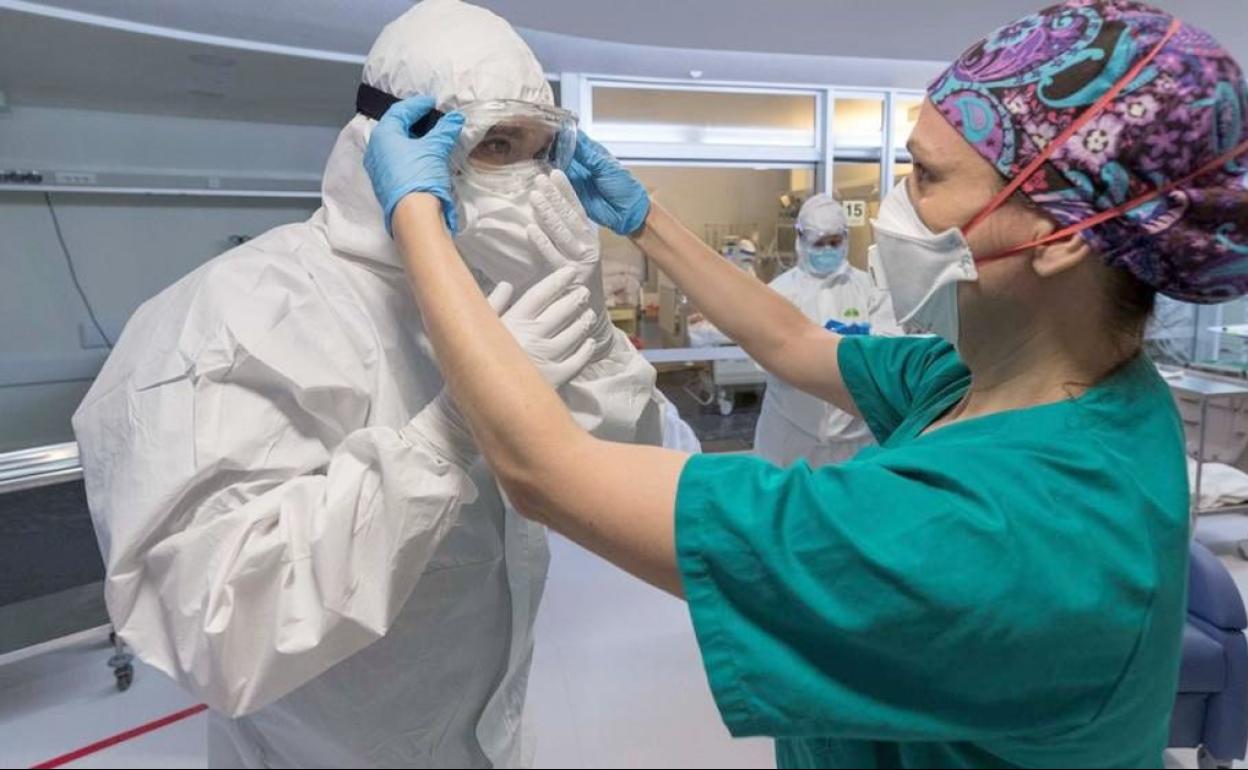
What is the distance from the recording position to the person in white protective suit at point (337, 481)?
29.1 inches

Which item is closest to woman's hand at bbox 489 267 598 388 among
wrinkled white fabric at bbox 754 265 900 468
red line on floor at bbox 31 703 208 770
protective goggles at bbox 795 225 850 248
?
red line on floor at bbox 31 703 208 770

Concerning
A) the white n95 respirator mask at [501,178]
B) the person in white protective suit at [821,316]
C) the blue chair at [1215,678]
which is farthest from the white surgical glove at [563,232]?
the person in white protective suit at [821,316]

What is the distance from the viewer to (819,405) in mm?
2822

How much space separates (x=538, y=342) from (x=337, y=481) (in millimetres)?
257

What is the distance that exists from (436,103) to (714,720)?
1.44 m

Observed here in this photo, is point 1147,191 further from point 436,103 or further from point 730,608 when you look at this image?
point 436,103

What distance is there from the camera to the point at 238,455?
77 cm

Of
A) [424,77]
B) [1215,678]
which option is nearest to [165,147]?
[424,77]

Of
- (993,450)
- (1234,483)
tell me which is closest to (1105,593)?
(993,450)

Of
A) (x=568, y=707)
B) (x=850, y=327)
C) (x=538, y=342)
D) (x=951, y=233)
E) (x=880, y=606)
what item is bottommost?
(x=568, y=707)

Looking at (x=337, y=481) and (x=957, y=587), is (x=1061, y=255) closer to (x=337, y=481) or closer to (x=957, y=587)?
(x=957, y=587)

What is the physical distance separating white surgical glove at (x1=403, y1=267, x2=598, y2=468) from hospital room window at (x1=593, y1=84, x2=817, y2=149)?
308 cm

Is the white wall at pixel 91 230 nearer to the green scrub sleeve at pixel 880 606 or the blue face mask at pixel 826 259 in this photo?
the blue face mask at pixel 826 259

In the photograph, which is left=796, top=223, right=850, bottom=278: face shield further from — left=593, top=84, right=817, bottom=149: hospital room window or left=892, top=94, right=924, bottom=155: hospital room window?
left=892, top=94, right=924, bottom=155: hospital room window
